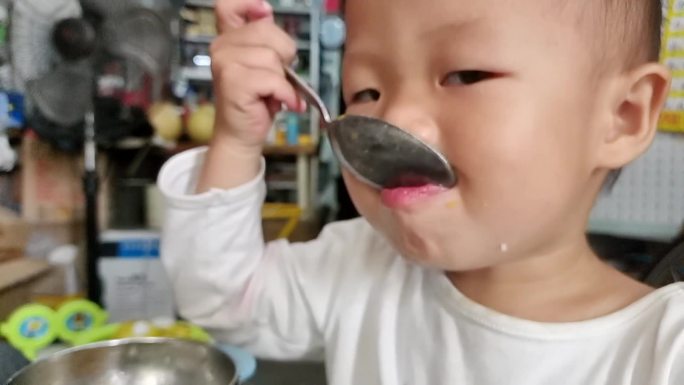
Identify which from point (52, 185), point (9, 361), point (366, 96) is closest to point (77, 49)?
point (52, 185)

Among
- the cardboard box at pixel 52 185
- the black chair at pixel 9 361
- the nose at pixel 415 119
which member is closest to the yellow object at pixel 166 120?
the cardboard box at pixel 52 185

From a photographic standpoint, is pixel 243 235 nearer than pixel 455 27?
No

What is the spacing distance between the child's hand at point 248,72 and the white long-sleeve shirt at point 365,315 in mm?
49

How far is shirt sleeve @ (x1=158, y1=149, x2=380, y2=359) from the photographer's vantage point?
61 cm

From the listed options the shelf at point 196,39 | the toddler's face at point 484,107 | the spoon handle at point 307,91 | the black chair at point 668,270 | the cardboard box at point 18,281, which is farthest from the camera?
the shelf at point 196,39

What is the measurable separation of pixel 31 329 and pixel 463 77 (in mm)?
717

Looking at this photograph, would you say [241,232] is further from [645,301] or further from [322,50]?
[322,50]

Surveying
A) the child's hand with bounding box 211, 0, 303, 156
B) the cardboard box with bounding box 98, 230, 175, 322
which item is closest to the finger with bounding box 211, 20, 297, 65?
the child's hand with bounding box 211, 0, 303, 156

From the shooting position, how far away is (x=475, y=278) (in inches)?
23.3

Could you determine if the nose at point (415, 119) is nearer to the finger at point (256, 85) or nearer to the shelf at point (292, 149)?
the finger at point (256, 85)

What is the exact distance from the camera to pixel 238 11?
23.9 inches

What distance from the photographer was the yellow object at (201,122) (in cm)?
128

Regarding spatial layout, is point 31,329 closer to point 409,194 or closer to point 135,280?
point 135,280

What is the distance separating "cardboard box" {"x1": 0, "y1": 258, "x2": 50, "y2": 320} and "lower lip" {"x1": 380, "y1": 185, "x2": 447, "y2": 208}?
0.88 metres
